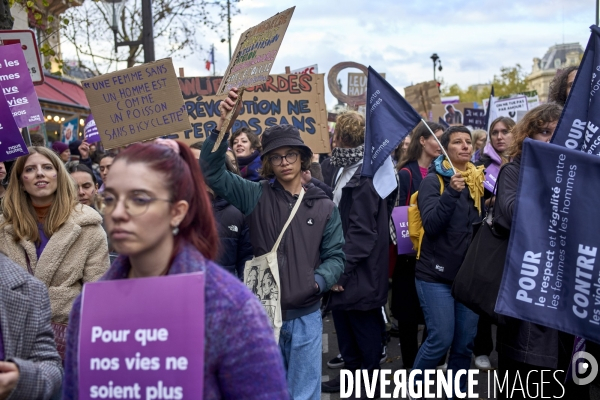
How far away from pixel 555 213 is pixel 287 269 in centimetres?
156

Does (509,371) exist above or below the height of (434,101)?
below

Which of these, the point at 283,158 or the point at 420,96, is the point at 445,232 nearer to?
the point at 283,158

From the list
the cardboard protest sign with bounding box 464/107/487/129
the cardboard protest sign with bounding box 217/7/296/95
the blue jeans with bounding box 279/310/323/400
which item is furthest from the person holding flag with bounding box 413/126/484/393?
the cardboard protest sign with bounding box 464/107/487/129

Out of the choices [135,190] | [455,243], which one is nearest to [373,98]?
[455,243]

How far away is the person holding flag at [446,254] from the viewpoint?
4.92 m

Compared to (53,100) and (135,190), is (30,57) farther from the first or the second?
(53,100)

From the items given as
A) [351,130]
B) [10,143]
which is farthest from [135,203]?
[351,130]

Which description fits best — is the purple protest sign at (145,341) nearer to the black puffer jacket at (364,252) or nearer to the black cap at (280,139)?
the black cap at (280,139)

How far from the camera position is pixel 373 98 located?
18.3 feet

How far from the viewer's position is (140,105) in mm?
5484

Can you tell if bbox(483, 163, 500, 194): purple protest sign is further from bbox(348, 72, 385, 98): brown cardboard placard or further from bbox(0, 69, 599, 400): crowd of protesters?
bbox(348, 72, 385, 98): brown cardboard placard

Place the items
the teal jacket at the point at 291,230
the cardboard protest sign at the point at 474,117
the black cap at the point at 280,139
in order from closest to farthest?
1. the teal jacket at the point at 291,230
2. the black cap at the point at 280,139
3. the cardboard protest sign at the point at 474,117

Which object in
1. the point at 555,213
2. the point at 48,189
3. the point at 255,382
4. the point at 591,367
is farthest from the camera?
A: the point at 48,189

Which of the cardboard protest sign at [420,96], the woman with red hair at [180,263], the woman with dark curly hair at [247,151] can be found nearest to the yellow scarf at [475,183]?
the woman with dark curly hair at [247,151]
